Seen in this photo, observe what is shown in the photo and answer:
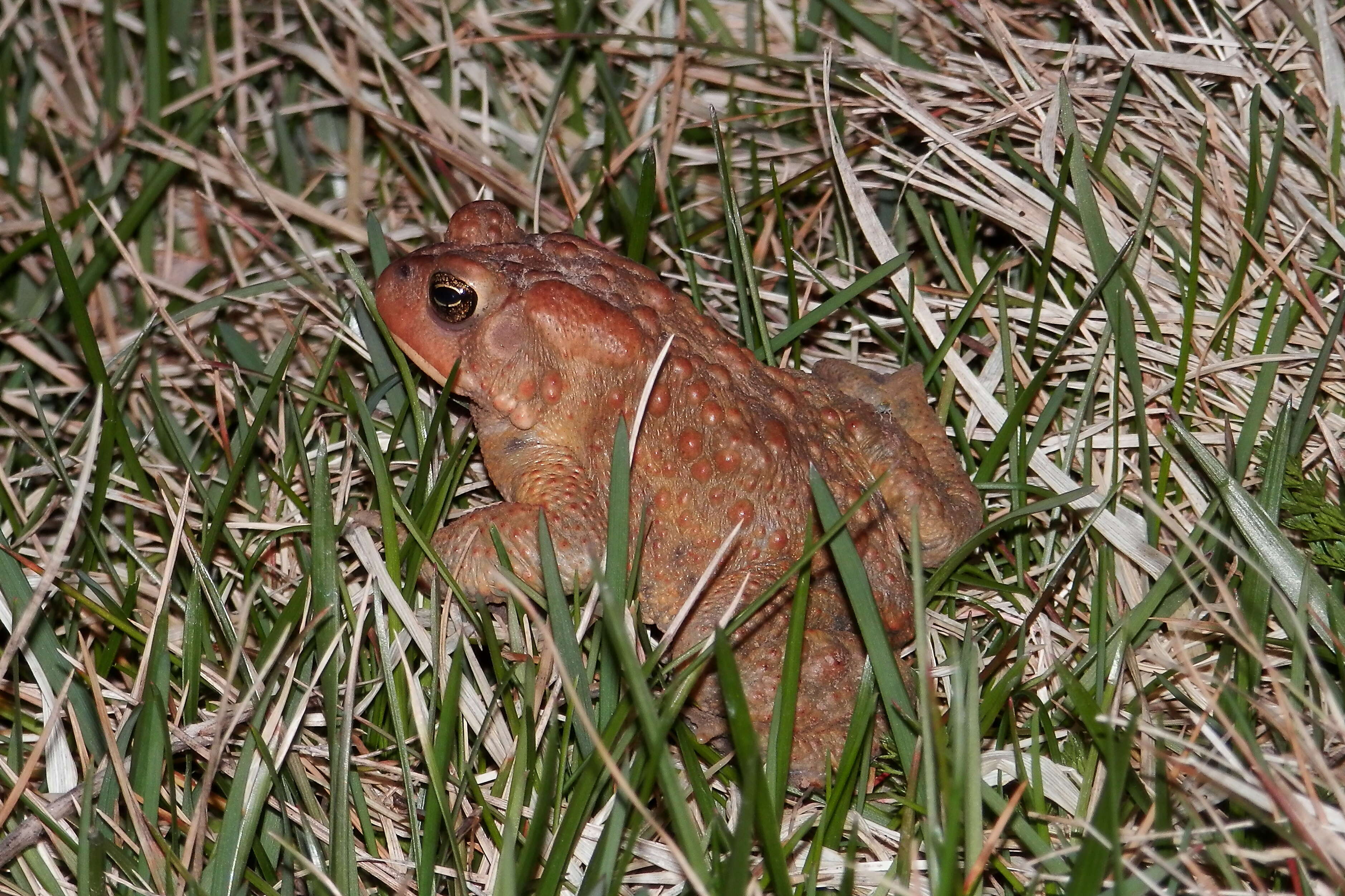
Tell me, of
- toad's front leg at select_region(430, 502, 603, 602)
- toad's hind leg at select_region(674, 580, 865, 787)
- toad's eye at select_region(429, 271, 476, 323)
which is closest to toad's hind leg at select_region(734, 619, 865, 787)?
toad's hind leg at select_region(674, 580, 865, 787)

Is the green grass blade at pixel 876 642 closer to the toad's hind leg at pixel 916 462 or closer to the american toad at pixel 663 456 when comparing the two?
the american toad at pixel 663 456

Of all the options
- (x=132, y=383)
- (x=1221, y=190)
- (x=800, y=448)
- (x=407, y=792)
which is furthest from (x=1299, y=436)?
(x=132, y=383)

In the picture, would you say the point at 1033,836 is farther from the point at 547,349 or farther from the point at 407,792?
the point at 547,349

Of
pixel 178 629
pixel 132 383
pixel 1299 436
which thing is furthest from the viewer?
pixel 132 383

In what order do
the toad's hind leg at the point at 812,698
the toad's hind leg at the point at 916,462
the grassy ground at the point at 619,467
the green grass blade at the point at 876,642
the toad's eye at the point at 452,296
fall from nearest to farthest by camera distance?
the grassy ground at the point at 619,467
the green grass blade at the point at 876,642
the toad's hind leg at the point at 812,698
the toad's eye at the point at 452,296
the toad's hind leg at the point at 916,462

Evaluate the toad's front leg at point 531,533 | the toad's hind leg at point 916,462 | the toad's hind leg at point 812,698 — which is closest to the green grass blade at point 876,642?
the toad's hind leg at point 812,698

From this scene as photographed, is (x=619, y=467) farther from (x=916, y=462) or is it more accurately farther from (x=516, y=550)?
(x=916, y=462)

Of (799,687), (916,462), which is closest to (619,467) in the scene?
(799,687)

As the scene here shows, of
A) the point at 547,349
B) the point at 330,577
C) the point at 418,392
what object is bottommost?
the point at 330,577
